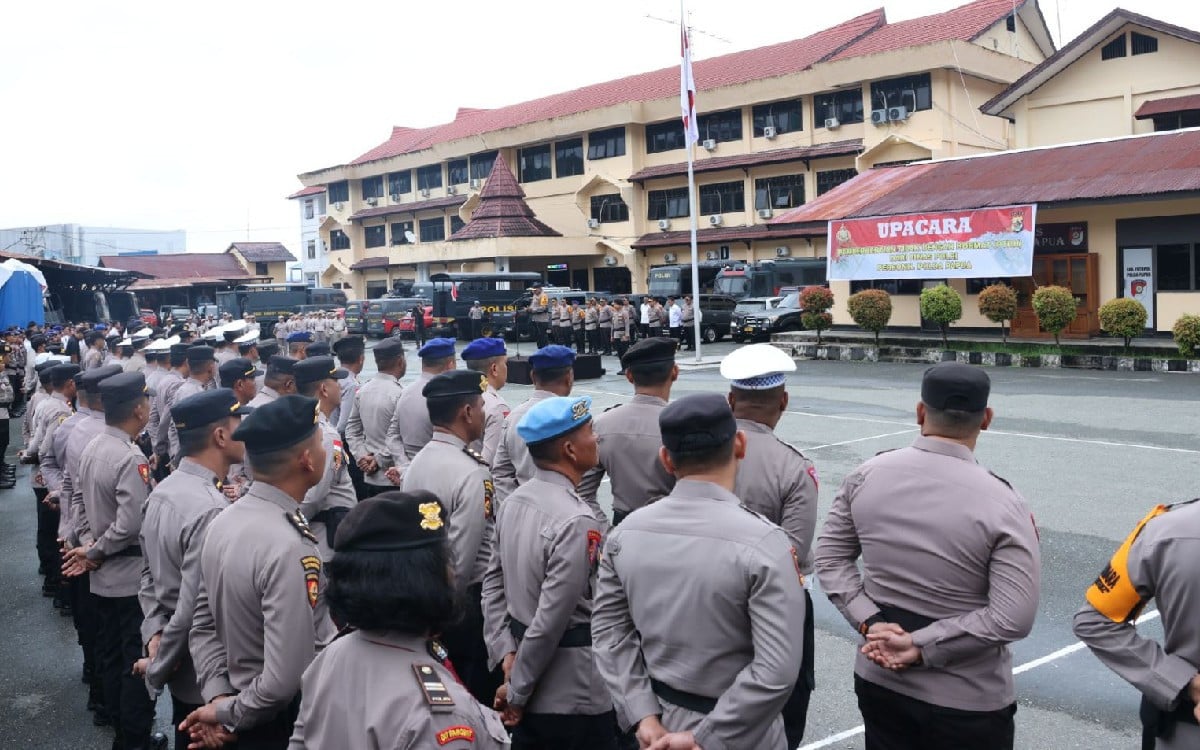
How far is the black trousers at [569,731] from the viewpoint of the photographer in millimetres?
3648

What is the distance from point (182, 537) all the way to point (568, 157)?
4569 centimetres

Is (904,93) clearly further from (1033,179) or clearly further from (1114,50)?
(1033,179)

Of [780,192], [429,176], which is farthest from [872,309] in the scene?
[429,176]

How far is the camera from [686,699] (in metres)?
2.92

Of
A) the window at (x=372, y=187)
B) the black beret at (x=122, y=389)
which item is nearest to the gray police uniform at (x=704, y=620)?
the black beret at (x=122, y=389)

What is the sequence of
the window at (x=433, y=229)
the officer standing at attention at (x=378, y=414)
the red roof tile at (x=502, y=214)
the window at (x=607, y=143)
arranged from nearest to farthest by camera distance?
1. the officer standing at attention at (x=378, y=414)
2. the window at (x=607, y=143)
3. the red roof tile at (x=502, y=214)
4. the window at (x=433, y=229)

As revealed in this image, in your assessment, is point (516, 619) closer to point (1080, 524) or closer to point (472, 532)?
point (472, 532)

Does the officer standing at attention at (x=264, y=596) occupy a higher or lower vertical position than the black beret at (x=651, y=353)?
lower

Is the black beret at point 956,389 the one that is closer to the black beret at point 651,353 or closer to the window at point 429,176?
the black beret at point 651,353

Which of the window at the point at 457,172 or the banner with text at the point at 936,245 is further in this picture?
the window at the point at 457,172

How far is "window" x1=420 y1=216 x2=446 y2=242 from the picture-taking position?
54.4 meters

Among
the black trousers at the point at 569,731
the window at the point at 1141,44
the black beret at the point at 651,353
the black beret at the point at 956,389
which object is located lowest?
the black trousers at the point at 569,731

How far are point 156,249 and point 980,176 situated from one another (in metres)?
95.5

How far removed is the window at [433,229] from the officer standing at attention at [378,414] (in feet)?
154
